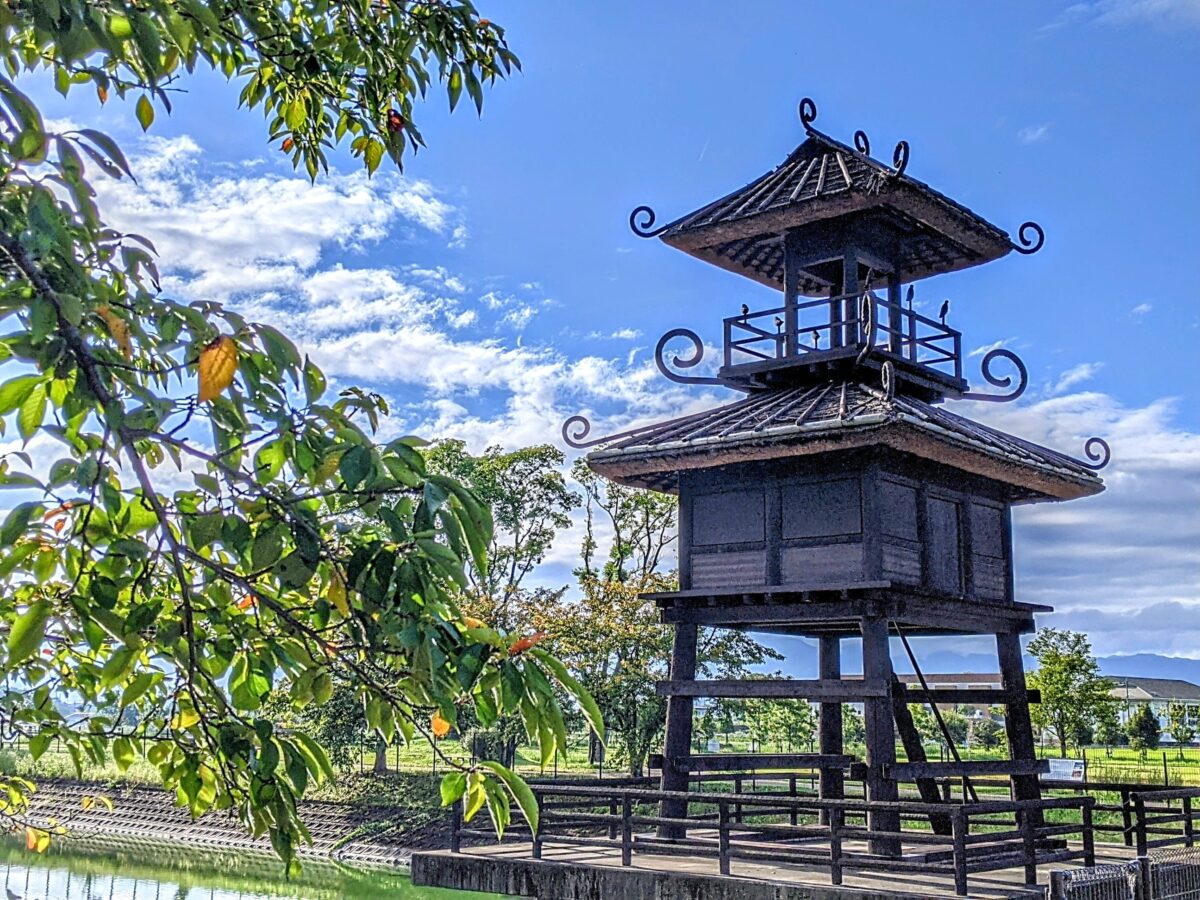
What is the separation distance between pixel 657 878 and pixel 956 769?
2909 millimetres

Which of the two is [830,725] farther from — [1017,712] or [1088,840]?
[1088,840]

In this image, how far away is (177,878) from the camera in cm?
2530

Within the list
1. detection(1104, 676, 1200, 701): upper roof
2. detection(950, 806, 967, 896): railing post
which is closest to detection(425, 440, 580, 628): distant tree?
detection(950, 806, 967, 896): railing post

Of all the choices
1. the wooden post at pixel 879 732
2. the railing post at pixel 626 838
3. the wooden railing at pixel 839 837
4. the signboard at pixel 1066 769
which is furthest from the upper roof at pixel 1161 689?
the railing post at pixel 626 838

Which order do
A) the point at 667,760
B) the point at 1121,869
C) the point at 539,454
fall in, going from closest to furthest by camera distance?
1. the point at 1121,869
2. the point at 667,760
3. the point at 539,454

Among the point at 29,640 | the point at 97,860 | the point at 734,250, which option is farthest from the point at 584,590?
the point at 29,640

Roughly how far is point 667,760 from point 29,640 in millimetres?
9909

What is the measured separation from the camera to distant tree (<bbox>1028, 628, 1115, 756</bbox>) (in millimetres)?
32562

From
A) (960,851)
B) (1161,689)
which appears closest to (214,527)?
(960,851)

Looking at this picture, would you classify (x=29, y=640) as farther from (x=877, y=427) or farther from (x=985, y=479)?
(x=985, y=479)

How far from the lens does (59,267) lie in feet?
7.06

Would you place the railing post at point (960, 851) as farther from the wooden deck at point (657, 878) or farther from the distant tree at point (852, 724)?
the distant tree at point (852, 724)

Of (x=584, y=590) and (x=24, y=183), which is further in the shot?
(x=584, y=590)

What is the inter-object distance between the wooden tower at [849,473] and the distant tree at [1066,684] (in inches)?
846
